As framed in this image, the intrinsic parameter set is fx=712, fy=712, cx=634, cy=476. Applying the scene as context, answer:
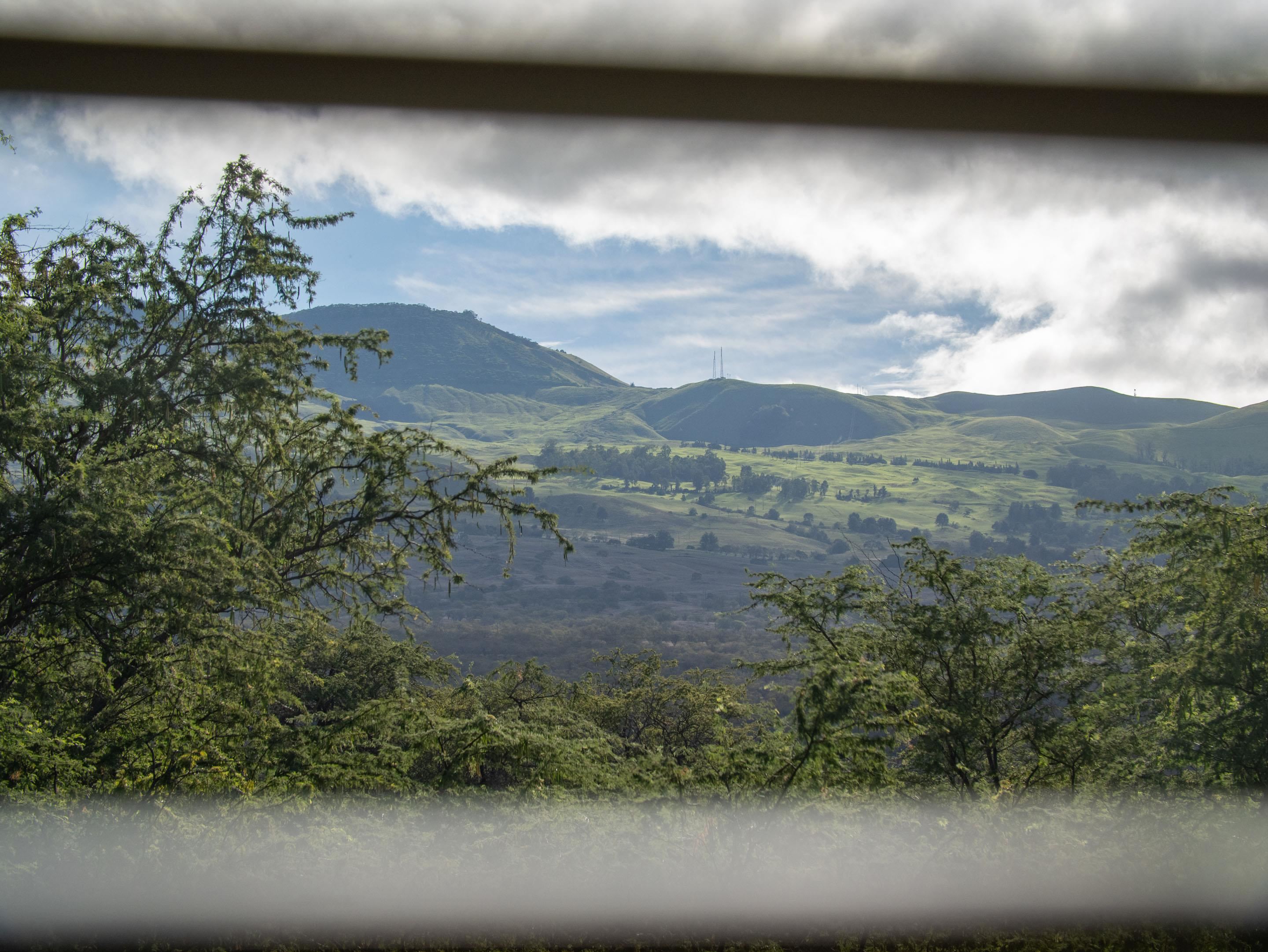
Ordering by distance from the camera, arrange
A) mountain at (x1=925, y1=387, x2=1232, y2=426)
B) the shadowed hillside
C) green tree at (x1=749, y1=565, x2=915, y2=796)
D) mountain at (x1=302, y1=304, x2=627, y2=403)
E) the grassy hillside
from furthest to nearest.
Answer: the shadowed hillside → mountain at (x1=925, y1=387, x2=1232, y2=426) → mountain at (x1=302, y1=304, x2=627, y2=403) → the grassy hillside → green tree at (x1=749, y1=565, x2=915, y2=796)

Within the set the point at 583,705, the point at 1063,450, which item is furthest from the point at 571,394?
the point at 583,705

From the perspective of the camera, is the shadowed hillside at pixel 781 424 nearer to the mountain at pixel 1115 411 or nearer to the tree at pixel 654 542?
the mountain at pixel 1115 411

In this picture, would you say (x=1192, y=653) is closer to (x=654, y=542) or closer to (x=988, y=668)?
(x=988, y=668)

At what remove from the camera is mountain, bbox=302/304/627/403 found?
89062 millimetres

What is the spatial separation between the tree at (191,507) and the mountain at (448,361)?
71189mm

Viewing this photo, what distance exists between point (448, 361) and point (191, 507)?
365ft

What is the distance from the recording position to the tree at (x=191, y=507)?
4.16 meters

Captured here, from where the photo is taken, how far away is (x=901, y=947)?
2.97m

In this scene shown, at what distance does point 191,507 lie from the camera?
479 cm

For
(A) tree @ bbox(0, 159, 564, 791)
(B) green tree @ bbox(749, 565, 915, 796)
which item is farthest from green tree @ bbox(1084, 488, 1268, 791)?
(A) tree @ bbox(0, 159, 564, 791)

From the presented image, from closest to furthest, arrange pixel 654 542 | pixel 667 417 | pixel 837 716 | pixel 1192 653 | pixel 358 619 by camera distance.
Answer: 1. pixel 837 716
2. pixel 1192 653
3. pixel 358 619
4. pixel 654 542
5. pixel 667 417

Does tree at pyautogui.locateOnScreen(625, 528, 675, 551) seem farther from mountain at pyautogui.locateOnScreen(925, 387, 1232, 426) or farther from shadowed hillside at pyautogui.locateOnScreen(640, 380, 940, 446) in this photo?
mountain at pyautogui.locateOnScreen(925, 387, 1232, 426)

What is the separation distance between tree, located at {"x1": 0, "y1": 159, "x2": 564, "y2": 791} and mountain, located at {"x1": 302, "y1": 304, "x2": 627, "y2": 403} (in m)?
71.2

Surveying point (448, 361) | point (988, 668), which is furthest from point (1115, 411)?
point (988, 668)
